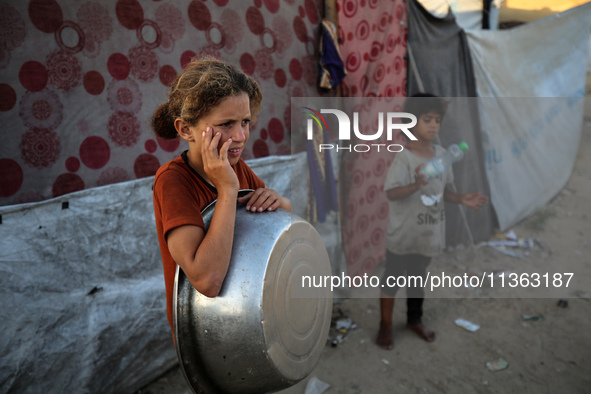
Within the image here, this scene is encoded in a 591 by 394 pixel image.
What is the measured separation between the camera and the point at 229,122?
3.41 ft

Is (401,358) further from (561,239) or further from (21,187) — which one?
(561,239)

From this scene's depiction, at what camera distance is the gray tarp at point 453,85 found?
11.9ft

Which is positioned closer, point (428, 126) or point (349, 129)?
point (428, 126)

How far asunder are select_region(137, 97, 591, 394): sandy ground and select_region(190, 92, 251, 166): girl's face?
184cm

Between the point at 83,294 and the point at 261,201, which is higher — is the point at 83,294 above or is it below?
below

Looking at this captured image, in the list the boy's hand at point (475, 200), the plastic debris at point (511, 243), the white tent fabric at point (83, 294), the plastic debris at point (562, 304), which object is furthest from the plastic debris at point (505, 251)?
the white tent fabric at point (83, 294)

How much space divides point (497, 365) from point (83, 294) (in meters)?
2.57

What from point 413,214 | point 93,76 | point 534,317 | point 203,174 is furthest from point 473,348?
point 93,76

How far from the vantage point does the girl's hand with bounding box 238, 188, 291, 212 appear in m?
1.14

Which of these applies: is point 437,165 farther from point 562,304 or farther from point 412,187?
point 562,304

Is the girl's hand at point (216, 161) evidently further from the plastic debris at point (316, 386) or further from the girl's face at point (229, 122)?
the plastic debris at point (316, 386)

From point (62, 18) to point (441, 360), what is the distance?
2.96 m

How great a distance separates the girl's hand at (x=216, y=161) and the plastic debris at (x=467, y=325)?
2669 millimetres

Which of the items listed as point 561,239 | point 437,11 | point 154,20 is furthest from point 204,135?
point 561,239
